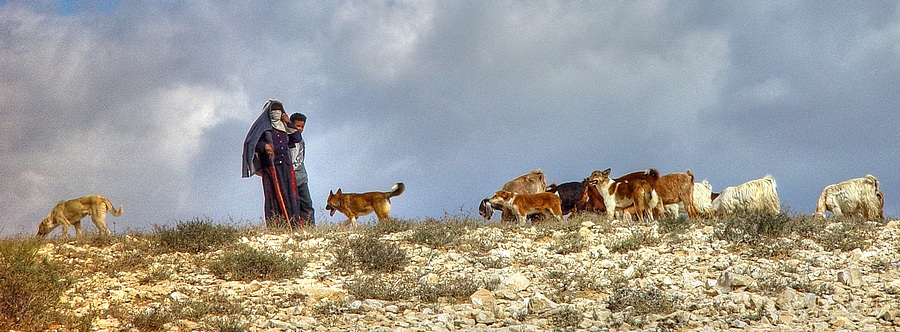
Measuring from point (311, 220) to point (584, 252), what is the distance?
7003mm

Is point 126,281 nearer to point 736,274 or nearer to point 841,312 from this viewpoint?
point 736,274

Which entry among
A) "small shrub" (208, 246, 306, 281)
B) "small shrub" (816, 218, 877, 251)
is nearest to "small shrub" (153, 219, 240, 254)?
"small shrub" (208, 246, 306, 281)

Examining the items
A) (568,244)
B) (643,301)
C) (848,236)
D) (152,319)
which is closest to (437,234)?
(568,244)

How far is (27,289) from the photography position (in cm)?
896

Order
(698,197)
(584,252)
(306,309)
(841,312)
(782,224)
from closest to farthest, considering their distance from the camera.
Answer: (841,312)
(306,309)
(584,252)
(782,224)
(698,197)

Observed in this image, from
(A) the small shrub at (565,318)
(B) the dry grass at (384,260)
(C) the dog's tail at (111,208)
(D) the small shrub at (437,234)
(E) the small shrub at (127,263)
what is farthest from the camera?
(C) the dog's tail at (111,208)

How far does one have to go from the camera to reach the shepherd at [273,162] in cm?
1659

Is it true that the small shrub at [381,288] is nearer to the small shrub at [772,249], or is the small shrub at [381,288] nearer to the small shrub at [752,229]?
the small shrub at [772,249]

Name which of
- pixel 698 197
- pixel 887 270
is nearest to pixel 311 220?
pixel 698 197

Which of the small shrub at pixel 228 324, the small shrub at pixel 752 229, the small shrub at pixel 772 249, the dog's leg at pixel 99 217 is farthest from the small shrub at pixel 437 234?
the dog's leg at pixel 99 217

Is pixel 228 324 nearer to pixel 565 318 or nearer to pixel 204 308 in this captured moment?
pixel 204 308

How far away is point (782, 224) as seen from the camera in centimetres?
1261

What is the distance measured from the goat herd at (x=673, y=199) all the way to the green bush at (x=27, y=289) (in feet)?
28.8

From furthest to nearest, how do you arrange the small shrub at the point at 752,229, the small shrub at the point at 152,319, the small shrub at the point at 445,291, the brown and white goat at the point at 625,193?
the brown and white goat at the point at 625,193 < the small shrub at the point at 752,229 < the small shrub at the point at 445,291 < the small shrub at the point at 152,319
